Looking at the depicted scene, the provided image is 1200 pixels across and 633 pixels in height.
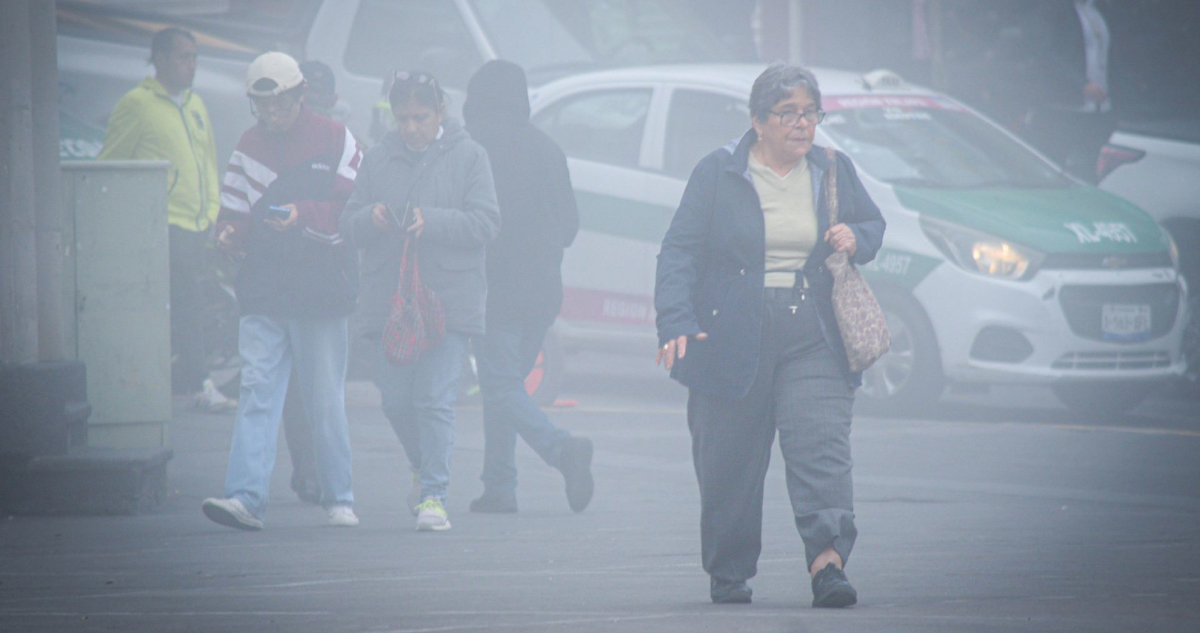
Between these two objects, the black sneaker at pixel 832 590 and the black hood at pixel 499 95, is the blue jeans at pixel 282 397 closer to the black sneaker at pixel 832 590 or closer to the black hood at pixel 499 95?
the black hood at pixel 499 95

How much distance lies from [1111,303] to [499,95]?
423 cm

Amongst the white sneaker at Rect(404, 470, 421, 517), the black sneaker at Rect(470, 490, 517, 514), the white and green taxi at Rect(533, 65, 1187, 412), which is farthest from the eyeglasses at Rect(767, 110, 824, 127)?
the white and green taxi at Rect(533, 65, 1187, 412)

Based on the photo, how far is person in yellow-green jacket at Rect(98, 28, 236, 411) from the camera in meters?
10.6

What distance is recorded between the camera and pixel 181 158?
10.7 metres

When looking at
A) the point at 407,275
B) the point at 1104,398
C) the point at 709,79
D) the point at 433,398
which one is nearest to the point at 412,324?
the point at 407,275

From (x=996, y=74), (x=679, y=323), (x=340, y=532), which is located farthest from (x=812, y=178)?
(x=996, y=74)

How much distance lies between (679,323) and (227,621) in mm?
1538

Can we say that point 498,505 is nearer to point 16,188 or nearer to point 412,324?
point 412,324

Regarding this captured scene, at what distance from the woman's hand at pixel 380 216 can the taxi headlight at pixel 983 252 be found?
14.8 ft

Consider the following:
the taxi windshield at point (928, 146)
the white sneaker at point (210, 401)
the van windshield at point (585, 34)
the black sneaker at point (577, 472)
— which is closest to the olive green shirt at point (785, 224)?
the black sneaker at point (577, 472)

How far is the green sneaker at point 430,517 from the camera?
7492mm

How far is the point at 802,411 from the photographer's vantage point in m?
5.69

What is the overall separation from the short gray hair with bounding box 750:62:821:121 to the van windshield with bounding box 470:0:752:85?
289 inches

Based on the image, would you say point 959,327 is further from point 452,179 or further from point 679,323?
point 679,323
